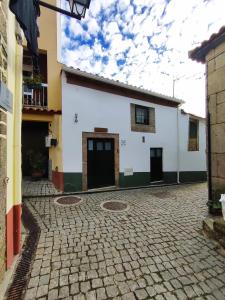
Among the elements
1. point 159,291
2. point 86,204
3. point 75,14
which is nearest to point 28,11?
point 75,14

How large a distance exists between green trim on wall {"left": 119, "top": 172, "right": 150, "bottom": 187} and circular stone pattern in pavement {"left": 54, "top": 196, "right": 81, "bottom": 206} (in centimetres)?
306

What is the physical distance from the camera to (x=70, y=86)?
8109 millimetres

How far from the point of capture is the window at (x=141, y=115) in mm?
10367

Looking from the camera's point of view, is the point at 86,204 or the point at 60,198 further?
the point at 60,198

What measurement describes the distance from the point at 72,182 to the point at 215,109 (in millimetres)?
5924

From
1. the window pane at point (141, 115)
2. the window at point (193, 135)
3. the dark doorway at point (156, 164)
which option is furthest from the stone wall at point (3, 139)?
the window at point (193, 135)

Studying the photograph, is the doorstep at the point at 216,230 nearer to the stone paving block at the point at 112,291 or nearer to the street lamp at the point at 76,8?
the stone paving block at the point at 112,291

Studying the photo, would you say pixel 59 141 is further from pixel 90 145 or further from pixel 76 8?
pixel 76 8

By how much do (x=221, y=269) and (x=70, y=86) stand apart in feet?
25.5

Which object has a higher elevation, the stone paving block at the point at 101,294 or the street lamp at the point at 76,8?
the street lamp at the point at 76,8

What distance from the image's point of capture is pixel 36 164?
29.6 ft

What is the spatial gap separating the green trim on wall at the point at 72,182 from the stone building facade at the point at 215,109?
5122mm

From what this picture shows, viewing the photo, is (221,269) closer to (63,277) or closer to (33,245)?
(63,277)

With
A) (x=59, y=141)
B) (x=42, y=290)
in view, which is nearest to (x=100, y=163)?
(x=59, y=141)
